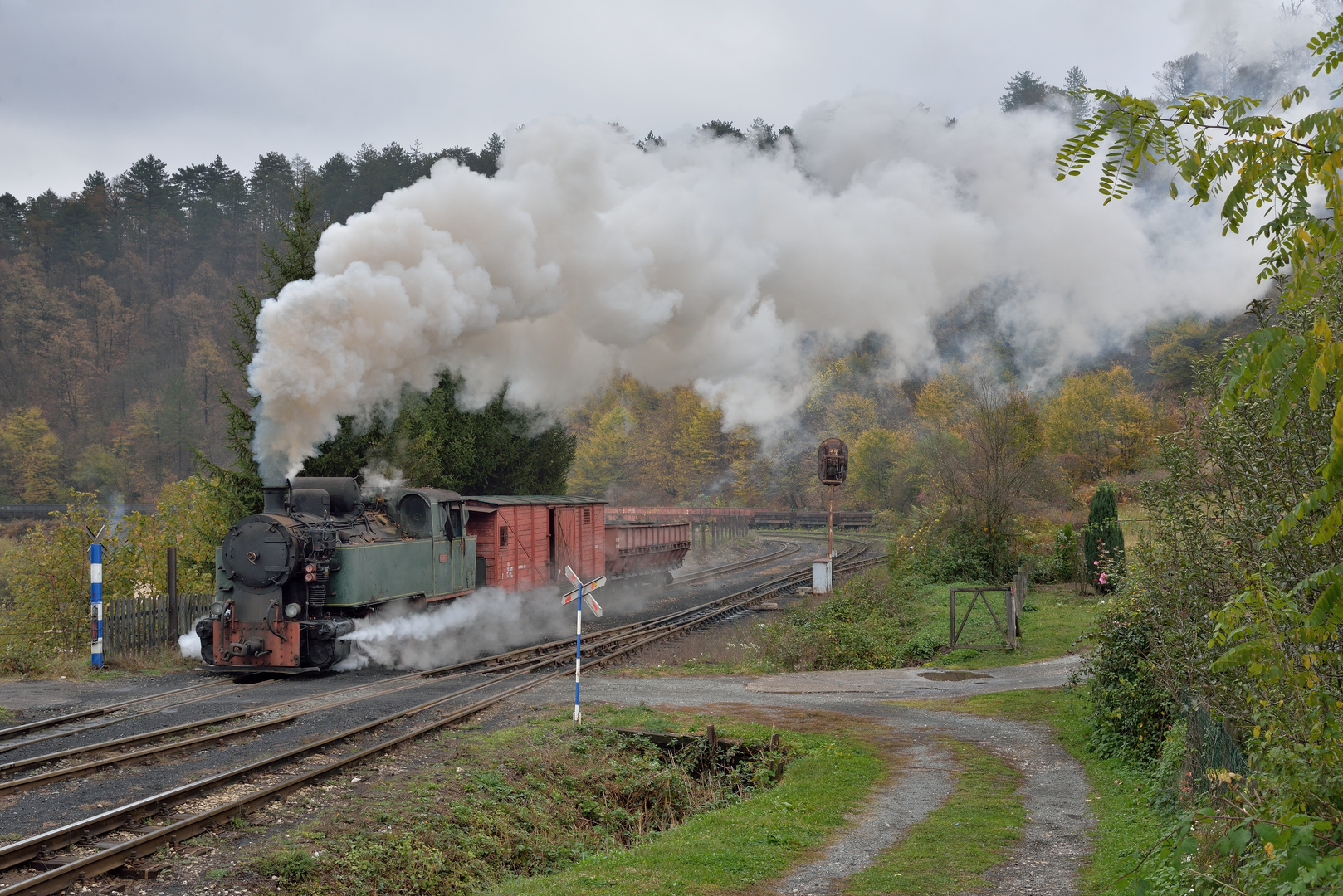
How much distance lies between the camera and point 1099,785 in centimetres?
996

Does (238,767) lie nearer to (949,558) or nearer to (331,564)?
(331,564)

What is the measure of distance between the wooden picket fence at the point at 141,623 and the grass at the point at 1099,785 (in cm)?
1421

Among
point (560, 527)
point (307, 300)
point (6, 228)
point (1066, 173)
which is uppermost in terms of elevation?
point (6, 228)

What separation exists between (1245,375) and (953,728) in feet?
35.4

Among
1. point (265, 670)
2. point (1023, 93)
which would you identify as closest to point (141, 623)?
point (265, 670)

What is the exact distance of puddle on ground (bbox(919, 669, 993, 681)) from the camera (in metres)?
16.8

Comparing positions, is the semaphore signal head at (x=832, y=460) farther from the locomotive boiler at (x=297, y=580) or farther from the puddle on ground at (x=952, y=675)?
the locomotive boiler at (x=297, y=580)

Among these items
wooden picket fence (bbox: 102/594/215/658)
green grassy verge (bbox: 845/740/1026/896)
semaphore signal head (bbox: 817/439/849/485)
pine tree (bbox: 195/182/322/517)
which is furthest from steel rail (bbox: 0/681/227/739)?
semaphore signal head (bbox: 817/439/849/485)

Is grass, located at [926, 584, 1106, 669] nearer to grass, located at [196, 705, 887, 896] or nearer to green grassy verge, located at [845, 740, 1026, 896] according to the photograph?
green grassy verge, located at [845, 740, 1026, 896]

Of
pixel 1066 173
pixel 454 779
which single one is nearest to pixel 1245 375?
pixel 1066 173

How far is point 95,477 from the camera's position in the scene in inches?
2931

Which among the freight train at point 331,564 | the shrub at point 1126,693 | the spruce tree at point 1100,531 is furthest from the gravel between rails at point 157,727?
the spruce tree at point 1100,531

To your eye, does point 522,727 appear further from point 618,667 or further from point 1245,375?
point 1245,375

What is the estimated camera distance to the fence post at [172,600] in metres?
18.9
